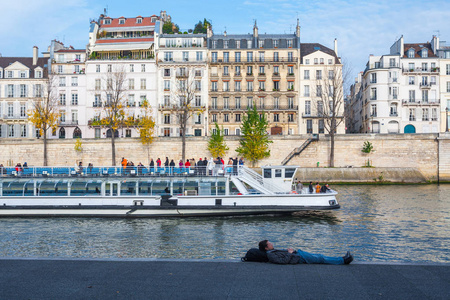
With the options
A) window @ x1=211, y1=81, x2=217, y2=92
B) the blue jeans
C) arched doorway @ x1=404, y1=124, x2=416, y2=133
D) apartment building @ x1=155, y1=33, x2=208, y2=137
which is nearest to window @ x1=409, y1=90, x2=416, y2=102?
arched doorway @ x1=404, y1=124, x2=416, y2=133

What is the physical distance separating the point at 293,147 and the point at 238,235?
38242mm

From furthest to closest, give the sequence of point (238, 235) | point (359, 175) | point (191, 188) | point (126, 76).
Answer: point (126, 76)
point (359, 175)
point (191, 188)
point (238, 235)

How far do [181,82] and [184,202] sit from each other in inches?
1676

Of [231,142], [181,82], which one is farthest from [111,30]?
[231,142]

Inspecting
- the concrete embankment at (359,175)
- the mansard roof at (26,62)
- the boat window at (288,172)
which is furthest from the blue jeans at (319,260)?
the mansard roof at (26,62)

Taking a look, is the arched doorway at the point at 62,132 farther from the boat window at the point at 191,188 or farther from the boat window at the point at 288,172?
the boat window at the point at 288,172

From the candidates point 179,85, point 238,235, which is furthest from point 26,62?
point 238,235

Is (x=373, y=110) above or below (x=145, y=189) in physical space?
above

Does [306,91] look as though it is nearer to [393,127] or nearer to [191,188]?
[393,127]

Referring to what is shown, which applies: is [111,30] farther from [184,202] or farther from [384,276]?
[384,276]

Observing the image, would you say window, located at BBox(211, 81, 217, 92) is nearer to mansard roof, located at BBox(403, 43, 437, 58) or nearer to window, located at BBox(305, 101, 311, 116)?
window, located at BBox(305, 101, 311, 116)

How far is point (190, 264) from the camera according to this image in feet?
40.1

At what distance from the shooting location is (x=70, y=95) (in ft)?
233

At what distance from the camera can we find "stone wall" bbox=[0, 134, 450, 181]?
57.9 meters
